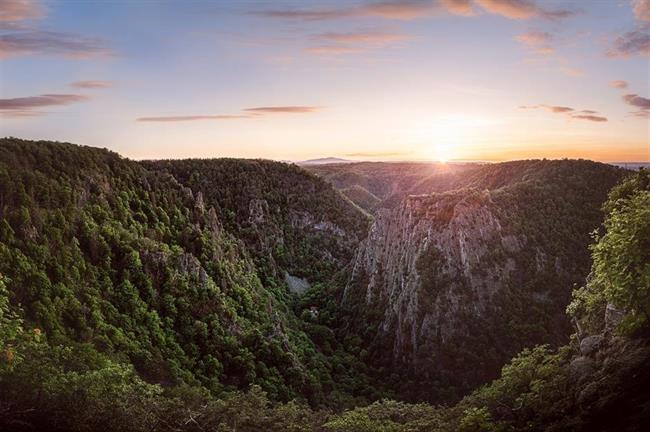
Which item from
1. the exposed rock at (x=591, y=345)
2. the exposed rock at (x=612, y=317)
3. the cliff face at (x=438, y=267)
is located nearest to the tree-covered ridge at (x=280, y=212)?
the cliff face at (x=438, y=267)

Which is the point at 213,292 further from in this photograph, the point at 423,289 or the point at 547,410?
the point at 547,410

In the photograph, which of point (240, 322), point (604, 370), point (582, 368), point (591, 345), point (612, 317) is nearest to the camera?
point (604, 370)

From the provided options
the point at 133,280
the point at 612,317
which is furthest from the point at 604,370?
the point at 133,280

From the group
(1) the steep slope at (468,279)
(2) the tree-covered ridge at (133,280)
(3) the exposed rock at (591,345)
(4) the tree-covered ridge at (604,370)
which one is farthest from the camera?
(1) the steep slope at (468,279)

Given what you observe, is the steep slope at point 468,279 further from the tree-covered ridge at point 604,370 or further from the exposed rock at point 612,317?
the exposed rock at point 612,317

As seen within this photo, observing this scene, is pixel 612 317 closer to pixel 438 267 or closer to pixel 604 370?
pixel 604 370

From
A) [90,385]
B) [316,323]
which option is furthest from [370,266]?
[90,385]
